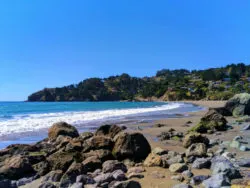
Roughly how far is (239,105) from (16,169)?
835 inches

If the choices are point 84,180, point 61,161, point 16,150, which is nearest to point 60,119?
point 16,150

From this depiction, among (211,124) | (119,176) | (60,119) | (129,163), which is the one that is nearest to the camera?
(119,176)

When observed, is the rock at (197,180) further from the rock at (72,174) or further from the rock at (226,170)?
the rock at (72,174)

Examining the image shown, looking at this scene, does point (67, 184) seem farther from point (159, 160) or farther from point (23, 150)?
point (23, 150)

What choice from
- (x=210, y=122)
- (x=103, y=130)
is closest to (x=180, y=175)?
(x=103, y=130)

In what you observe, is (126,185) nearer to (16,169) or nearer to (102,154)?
(102,154)

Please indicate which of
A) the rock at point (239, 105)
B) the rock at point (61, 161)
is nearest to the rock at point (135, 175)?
the rock at point (61, 161)

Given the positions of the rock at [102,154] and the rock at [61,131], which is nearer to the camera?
the rock at [102,154]

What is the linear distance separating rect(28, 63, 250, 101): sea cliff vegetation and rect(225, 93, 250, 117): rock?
209 feet

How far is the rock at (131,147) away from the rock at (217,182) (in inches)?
127

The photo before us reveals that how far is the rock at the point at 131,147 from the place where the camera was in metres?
8.48

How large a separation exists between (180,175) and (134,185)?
1.37 metres

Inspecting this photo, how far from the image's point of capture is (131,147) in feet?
28.1

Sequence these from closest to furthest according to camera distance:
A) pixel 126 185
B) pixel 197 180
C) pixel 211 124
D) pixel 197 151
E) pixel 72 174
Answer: pixel 126 185
pixel 197 180
pixel 72 174
pixel 197 151
pixel 211 124
